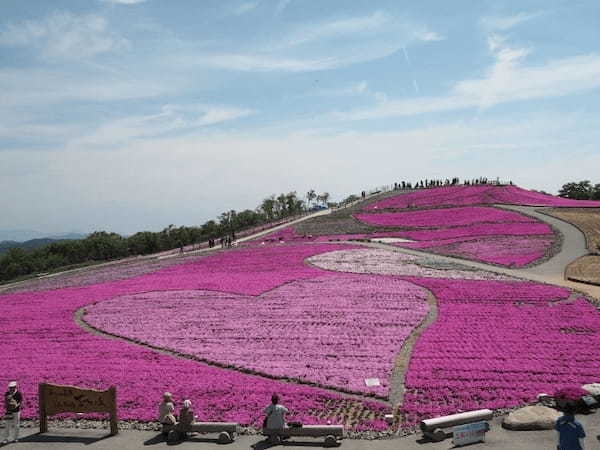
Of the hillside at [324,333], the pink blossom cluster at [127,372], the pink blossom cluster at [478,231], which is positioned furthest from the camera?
the pink blossom cluster at [478,231]

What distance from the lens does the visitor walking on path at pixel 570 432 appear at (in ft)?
33.7

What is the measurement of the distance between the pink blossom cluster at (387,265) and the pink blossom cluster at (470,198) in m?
34.3

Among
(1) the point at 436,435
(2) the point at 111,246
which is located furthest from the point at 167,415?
(2) the point at 111,246

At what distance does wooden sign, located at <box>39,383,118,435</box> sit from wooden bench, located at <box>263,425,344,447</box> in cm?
495

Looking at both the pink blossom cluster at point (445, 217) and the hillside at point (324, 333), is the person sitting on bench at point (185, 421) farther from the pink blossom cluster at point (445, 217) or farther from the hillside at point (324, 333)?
the pink blossom cluster at point (445, 217)

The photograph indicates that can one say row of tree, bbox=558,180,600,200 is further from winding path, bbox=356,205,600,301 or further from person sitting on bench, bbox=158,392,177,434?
person sitting on bench, bbox=158,392,177,434

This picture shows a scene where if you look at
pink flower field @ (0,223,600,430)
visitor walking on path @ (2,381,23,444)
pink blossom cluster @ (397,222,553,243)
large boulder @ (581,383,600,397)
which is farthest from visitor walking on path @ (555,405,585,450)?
pink blossom cluster @ (397,222,553,243)

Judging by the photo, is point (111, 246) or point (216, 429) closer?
point (216, 429)

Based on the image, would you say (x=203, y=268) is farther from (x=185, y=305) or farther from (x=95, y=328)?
(x=95, y=328)

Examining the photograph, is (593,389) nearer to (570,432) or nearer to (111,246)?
(570,432)

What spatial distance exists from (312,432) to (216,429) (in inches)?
112

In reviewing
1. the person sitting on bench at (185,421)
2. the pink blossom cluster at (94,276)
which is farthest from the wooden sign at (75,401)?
the pink blossom cluster at (94,276)

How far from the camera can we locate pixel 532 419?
14.3 meters

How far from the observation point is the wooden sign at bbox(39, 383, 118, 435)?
15.6 meters
